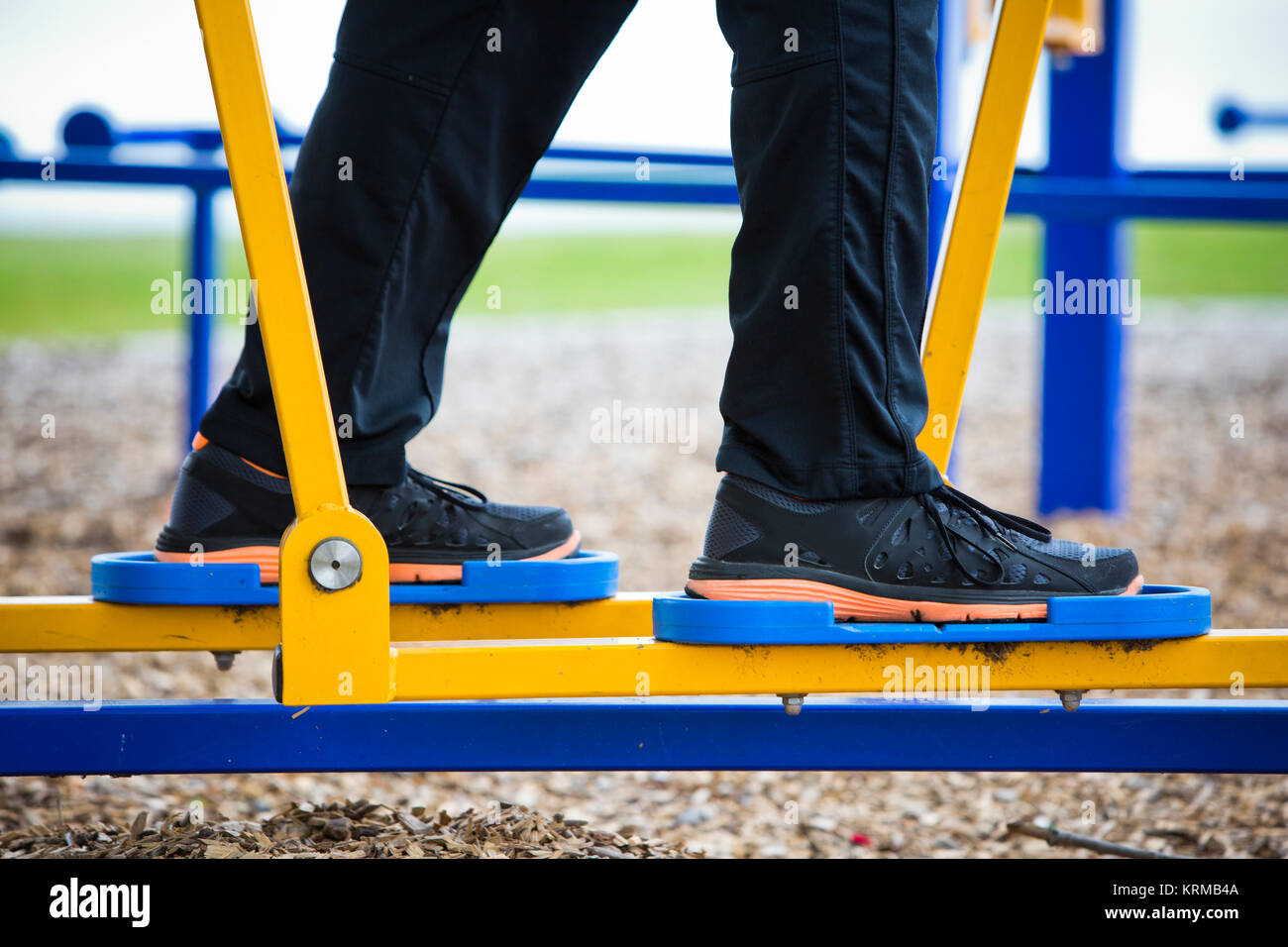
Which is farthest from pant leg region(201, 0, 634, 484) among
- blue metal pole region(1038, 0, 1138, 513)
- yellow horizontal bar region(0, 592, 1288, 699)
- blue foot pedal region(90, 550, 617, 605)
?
blue metal pole region(1038, 0, 1138, 513)

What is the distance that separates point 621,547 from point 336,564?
8.34 ft

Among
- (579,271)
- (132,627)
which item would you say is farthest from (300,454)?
(579,271)

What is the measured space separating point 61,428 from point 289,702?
4.77 m

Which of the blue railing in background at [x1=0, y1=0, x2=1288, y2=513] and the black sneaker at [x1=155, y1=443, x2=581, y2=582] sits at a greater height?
the blue railing in background at [x1=0, y1=0, x2=1288, y2=513]

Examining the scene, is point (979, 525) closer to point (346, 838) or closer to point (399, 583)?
point (399, 583)

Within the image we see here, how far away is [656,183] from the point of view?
102 inches

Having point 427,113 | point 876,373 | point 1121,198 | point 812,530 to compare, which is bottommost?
point 812,530

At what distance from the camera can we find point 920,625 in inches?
41.3

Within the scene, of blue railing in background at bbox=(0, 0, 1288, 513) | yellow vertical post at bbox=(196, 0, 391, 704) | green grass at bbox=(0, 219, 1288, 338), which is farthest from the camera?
green grass at bbox=(0, 219, 1288, 338)

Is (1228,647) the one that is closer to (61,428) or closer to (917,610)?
(917,610)

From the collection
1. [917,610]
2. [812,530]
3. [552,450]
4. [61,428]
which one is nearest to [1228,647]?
[917,610]

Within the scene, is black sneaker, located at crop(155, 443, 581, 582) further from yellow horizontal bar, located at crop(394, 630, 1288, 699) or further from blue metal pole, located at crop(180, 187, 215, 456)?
blue metal pole, located at crop(180, 187, 215, 456)

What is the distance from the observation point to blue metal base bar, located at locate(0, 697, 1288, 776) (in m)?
1.18

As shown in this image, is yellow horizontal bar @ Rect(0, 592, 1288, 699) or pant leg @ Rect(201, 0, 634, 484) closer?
yellow horizontal bar @ Rect(0, 592, 1288, 699)
